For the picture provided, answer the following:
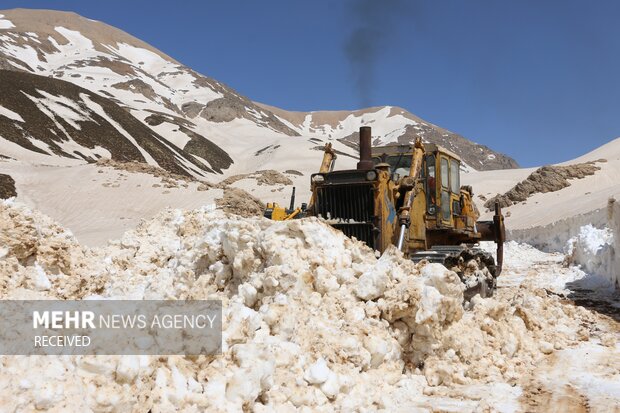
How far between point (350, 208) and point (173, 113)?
273 ft

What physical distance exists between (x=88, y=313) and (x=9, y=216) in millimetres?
2953

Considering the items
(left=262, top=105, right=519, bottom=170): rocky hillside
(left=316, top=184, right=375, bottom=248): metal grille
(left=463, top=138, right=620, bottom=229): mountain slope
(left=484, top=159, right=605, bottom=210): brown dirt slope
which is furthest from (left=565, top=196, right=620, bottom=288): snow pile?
(left=262, top=105, right=519, bottom=170): rocky hillside

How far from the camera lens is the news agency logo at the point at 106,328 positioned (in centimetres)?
→ 387

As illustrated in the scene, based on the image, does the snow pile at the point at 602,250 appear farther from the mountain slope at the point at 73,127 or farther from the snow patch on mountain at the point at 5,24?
the snow patch on mountain at the point at 5,24

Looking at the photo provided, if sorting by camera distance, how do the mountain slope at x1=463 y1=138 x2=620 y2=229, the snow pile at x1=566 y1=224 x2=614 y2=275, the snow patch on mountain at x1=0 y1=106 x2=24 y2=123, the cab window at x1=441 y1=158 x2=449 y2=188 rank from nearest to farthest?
the cab window at x1=441 y1=158 x2=449 y2=188 < the snow pile at x1=566 y1=224 x2=614 y2=275 < the mountain slope at x1=463 y1=138 x2=620 y2=229 < the snow patch on mountain at x1=0 y1=106 x2=24 y2=123

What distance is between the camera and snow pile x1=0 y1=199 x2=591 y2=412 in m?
3.80

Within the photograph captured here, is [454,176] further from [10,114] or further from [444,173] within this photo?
[10,114]

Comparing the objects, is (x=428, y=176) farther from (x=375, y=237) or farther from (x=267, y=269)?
(x=267, y=269)

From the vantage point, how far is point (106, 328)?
4.13m

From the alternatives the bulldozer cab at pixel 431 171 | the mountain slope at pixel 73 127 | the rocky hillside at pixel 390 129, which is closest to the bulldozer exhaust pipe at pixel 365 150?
the bulldozer cab at pixel 431 171

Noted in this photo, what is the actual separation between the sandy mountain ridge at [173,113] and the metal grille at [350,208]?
116 feet

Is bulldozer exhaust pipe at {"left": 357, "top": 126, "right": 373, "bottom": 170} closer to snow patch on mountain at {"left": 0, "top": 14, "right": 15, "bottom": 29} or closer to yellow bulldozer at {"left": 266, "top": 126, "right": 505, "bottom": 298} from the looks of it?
yellow bulldozer at {"left": 266, "top": 126, "right": 505, "bottom": 298}

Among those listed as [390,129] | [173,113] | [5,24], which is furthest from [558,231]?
[5,24]

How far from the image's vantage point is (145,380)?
3889 mm
